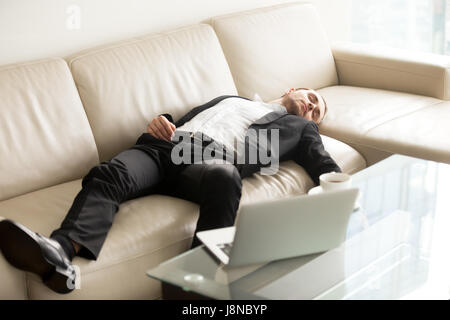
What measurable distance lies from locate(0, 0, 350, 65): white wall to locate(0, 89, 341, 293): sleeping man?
1.70ft

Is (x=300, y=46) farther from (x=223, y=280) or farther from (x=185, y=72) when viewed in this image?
(x=223, y=280)

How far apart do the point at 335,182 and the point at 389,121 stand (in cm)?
92

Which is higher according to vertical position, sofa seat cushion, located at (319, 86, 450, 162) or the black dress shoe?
the black dress shoe

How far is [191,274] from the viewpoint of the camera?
63.4 inches

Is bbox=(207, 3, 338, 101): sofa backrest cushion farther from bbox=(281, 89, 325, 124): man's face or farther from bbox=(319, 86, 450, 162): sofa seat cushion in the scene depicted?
bbox=(281, 89, 325, 124): man's face

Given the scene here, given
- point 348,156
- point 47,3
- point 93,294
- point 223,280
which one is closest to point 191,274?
point 223,280

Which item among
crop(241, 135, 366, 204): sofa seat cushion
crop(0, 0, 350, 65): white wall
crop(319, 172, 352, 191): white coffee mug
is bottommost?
crop(241, 135, 366, 204): sofa seat cushion

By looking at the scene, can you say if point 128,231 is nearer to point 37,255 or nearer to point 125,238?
point 125,238

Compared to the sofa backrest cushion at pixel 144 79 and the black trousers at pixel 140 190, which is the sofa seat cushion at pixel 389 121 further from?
the black trousers at pixel 140 190

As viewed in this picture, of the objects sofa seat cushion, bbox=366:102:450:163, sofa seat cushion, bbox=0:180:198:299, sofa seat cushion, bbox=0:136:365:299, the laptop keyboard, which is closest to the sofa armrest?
sofa seat cushion, bbox=366:102:450:163

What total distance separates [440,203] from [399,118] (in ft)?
2.76

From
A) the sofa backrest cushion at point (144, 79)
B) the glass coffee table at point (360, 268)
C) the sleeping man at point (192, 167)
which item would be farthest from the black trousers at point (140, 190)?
the glass coffee table at point (360, 268)

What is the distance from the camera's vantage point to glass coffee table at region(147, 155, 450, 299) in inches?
62.4

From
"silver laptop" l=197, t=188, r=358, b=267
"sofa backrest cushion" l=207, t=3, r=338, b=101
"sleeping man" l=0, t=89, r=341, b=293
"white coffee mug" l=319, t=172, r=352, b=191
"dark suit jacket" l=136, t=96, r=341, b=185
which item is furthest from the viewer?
"sofa backrest cushion" l=207, t=3, r=338, b=101
